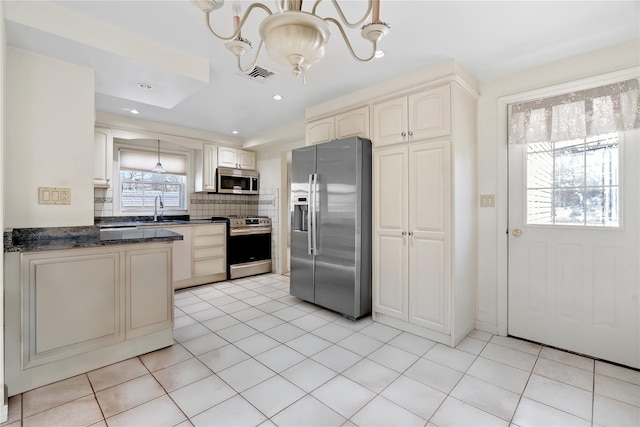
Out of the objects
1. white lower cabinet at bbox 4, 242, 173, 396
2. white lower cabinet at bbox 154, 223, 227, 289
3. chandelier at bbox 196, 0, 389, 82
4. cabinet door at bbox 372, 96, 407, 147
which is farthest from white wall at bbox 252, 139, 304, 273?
chandelier at bbox 196, 0, 389, 82

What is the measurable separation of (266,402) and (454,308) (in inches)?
64.0

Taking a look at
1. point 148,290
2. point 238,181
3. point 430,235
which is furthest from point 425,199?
point 238,181

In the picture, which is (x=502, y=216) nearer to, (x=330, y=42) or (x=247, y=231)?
(x=330, y=42)

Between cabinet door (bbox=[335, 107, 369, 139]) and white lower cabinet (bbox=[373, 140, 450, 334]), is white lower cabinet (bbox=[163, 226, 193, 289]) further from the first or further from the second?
white lower cabinet (bbox=[373, 140, 450, 334])

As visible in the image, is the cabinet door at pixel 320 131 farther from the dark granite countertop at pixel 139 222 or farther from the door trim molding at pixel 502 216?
the dark granite countertop at pixel 139 222

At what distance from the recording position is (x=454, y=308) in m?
2.46

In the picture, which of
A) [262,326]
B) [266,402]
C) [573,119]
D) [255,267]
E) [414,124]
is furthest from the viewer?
[255,267]

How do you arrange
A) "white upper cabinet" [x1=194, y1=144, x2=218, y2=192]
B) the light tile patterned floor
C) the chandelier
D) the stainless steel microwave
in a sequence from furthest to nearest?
the stainless steel microwave, "white upper cabinet" [x1=194, y1=144, x2=218, y2=192], the light tile patterned floor, the chandelier

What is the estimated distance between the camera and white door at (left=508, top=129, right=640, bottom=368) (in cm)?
216

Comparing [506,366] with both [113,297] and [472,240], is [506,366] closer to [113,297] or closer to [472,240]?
[472,240]

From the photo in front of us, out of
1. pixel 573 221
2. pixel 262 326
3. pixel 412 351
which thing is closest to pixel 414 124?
pixel 573 221

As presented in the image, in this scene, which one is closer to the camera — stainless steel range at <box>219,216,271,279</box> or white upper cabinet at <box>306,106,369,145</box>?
white upper cabinet at <box>306,106,369,145</box>

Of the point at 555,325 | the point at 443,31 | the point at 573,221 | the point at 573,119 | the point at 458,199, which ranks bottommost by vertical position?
the point at 555,325

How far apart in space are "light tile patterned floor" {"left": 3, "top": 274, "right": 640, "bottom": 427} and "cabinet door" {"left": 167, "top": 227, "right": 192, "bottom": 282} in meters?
1.51
